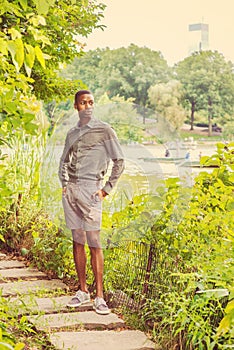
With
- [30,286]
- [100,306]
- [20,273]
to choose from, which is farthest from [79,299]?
[20,273]

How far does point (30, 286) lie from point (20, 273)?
0.27m

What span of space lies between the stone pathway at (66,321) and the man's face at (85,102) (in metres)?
0.96

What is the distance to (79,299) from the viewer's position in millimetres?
2732

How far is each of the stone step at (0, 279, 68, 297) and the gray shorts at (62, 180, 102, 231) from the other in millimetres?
382

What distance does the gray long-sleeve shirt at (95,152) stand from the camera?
274cm

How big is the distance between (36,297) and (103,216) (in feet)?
1.81

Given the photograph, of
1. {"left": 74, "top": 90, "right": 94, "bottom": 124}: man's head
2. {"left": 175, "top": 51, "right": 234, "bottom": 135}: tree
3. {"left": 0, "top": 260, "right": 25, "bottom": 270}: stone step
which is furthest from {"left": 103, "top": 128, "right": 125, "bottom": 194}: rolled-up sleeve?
{"left": 175, "top": 51, "right": 234, "bottom": 135}: tree

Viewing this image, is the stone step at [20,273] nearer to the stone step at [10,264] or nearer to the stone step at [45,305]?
the stone step at [10,264]

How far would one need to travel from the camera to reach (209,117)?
13.6ft

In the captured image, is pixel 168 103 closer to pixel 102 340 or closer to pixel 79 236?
pixel 79 236

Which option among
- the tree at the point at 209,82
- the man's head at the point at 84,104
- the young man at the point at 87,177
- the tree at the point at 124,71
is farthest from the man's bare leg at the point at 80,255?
the tree at the point at 209,82

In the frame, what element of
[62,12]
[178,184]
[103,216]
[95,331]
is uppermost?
[62,12]

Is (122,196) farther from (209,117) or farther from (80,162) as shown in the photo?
(209,117)

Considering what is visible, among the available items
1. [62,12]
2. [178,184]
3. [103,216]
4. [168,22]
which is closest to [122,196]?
[103,216]
